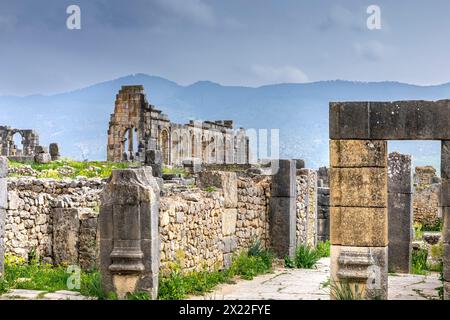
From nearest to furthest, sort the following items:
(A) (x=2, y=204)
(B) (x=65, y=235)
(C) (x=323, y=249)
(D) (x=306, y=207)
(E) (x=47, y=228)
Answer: (A) (x=2, y=204) → (B) (x=65, y=235) → (E) (x=47, y=228) → (D) (x=306, y=207) → (C) (x=323, y=249)

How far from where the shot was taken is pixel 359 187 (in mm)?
10227

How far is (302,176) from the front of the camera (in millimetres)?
19078

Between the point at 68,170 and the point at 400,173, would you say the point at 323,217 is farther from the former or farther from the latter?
the point at 68,170

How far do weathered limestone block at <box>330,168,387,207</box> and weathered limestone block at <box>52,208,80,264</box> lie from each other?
5368 mm

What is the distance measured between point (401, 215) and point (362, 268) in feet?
18.1

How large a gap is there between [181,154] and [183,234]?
1687 inches

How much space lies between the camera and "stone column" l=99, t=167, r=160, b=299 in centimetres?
1023

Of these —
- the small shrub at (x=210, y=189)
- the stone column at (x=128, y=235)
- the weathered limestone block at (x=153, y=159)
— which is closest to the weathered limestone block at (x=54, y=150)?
the weathered limestone block at (x=153, y=159)

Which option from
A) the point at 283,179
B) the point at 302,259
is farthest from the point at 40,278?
the point at 302,259

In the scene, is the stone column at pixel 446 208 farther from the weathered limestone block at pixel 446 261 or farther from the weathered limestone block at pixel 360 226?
the weathered limestone block at pixel 360 226

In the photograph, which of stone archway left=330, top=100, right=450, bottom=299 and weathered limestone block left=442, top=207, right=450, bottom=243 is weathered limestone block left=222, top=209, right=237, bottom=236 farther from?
weathered limestone block left=442, top=207, right=450, bottom=243

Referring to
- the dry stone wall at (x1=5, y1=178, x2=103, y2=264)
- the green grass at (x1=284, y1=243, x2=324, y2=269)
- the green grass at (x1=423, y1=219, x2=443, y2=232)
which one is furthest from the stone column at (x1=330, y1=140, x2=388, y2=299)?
the green grass at (x1=423, y1=219, x2=443, y2=232)

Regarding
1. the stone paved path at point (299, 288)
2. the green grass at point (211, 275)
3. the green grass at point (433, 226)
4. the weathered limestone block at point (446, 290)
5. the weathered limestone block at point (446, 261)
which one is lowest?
the green grass at point (433, 226)

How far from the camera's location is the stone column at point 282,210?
16734 millimetres
